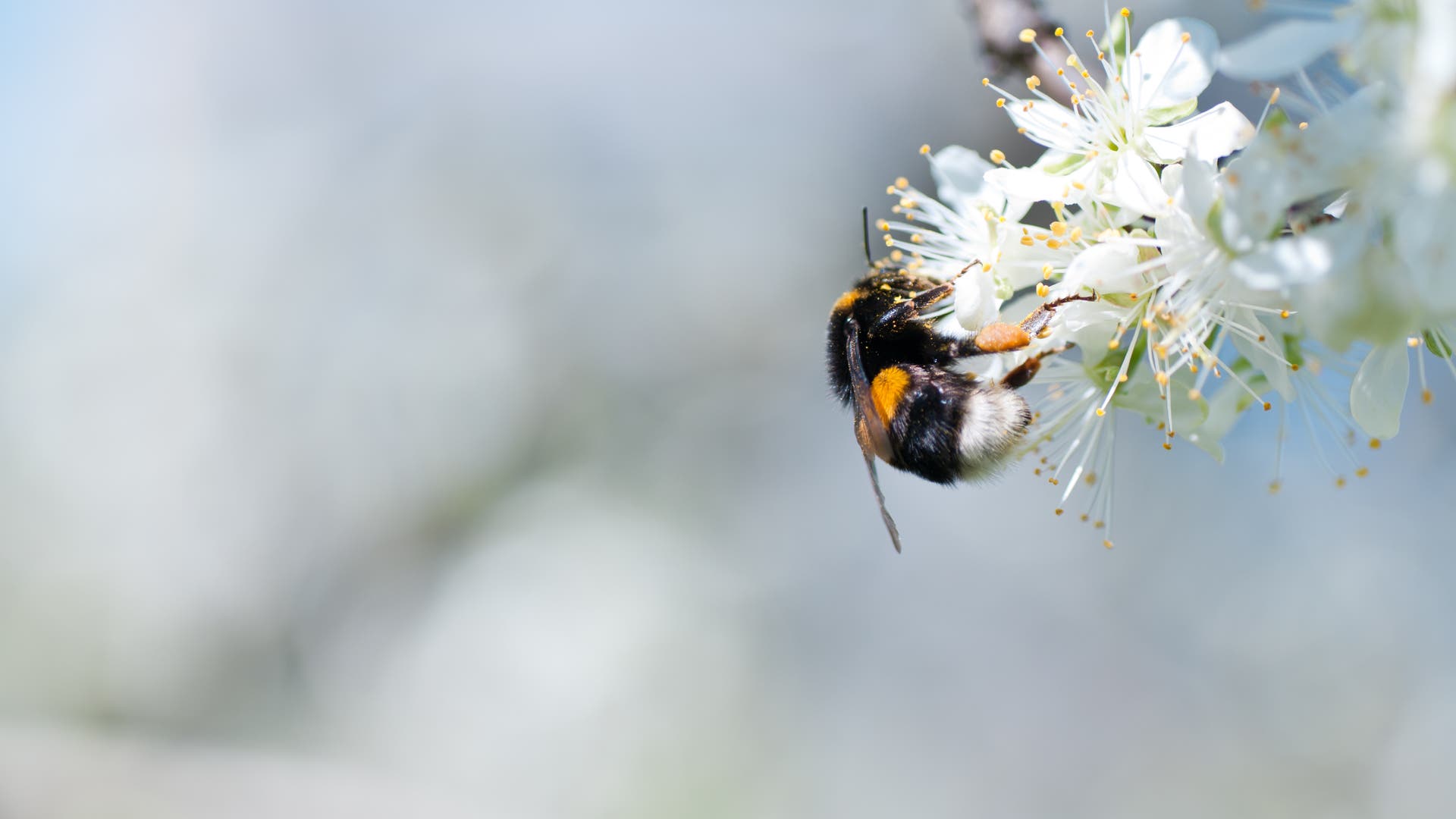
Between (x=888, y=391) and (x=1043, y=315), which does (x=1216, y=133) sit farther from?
(x=888, y=391)

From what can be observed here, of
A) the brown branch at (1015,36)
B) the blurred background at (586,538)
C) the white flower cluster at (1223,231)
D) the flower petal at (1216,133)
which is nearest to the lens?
the white flower cluster at (1223,231)

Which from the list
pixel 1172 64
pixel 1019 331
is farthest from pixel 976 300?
pixel 1172 64

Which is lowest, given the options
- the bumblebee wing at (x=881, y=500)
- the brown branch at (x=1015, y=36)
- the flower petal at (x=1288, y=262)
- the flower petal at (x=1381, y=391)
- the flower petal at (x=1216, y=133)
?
the flower petal at (x=1381, y=391)

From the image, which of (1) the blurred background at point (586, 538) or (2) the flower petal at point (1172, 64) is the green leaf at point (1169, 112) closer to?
(2) the flower petal at point (1172, 64)

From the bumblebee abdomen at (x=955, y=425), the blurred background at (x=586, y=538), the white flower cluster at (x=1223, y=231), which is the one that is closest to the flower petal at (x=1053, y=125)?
the white flower cluster at (x=1223, y=231)

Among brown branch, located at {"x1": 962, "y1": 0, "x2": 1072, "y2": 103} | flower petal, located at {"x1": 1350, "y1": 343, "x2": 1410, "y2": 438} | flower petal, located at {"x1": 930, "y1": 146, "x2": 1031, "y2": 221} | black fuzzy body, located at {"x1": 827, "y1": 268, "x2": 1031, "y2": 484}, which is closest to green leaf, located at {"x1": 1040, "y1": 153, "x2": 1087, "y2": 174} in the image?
flower petal, located at {"x1": 930, "y1": 146, "x2": 1031, "y2": 221}

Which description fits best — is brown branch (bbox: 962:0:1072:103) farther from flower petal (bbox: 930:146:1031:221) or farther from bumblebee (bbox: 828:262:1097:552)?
bumblebee (bbox: 828:262:1097:552)

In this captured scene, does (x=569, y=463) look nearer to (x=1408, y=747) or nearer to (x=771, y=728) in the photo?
(x=771, y=728)
